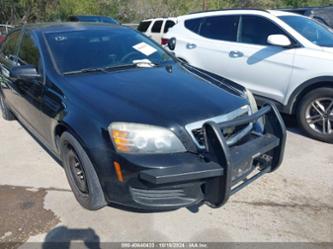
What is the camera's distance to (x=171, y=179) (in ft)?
7.27

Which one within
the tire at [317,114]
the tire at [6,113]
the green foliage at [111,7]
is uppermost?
the tire at [317,114]

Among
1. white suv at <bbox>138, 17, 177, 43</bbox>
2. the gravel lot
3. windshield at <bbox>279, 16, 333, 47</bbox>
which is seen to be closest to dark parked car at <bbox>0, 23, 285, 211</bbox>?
the gravel lot

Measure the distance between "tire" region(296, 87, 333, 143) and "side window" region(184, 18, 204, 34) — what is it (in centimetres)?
233

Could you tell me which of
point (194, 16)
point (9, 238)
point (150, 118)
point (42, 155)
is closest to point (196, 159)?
point (150, 118)

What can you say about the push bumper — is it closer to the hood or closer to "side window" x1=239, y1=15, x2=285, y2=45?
the hood

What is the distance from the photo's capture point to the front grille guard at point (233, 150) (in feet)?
7.42

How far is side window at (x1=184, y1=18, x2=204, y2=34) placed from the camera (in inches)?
225

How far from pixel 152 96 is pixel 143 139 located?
52 cm

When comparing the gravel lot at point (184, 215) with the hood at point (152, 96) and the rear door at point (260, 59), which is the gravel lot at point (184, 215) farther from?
the rear door at point (260, 59)

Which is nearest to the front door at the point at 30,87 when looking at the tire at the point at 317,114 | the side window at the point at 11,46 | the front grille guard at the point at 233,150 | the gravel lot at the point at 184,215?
the side window at the point at 11,46

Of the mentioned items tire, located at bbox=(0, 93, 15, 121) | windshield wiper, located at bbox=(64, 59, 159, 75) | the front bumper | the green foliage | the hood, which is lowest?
the green foliage

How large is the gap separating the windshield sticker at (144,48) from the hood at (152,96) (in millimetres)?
457

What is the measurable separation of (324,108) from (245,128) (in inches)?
80.7

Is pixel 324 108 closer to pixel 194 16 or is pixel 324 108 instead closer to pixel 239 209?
pixel 239 209
